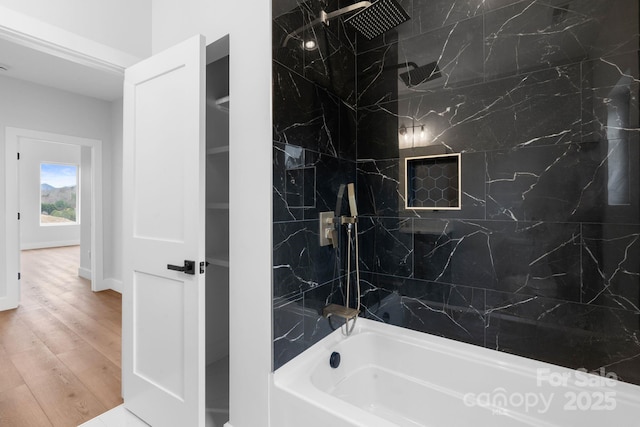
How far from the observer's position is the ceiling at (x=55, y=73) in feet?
10.00

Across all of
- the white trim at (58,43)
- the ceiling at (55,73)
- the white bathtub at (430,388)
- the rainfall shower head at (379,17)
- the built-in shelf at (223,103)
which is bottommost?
the white bathtub at (430,388)

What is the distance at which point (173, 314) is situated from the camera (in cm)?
162

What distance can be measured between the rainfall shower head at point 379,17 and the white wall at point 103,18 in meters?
1.31

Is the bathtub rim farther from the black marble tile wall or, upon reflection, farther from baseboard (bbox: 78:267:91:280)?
baseboard (bbox: 78:267:91:280)

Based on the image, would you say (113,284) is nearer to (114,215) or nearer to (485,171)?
(114,215)

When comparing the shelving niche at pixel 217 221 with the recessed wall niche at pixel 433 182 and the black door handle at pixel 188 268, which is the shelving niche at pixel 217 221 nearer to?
the black door handle at pixel 188 268

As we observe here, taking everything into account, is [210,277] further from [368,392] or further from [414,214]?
[414,214]

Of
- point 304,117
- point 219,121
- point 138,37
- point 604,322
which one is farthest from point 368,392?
point 138,37

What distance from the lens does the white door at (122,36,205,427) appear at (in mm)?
1506

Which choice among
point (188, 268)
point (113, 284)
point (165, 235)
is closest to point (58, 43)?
point (165, 235)

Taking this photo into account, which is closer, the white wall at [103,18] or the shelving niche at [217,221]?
the white wall at [103,18]

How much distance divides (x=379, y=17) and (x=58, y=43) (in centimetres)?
167

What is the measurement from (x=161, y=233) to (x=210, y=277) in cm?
66

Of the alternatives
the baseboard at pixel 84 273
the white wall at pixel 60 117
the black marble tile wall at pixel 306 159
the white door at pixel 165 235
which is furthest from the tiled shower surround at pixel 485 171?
the baseboard at pixel 84 273
